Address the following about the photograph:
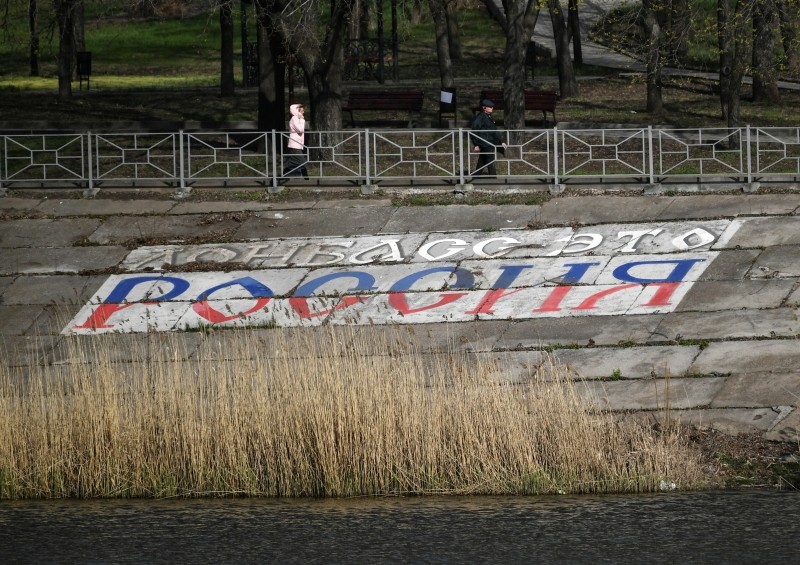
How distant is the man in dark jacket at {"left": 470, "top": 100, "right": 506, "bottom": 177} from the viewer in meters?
19.9

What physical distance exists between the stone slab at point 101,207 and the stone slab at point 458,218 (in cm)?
365

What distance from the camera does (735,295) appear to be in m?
15.2

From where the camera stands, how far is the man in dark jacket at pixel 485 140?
19.9 meters

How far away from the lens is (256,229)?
61.0ft

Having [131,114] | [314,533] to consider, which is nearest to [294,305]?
[314,533]

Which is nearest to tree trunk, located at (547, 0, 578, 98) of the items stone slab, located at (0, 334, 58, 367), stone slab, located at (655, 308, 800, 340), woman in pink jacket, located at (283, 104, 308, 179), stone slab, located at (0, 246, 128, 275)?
woman in pink jacket, located at (283, 104, 308, 179)

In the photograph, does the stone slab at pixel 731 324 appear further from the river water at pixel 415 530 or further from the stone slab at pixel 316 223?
the stone slab at pixel 316 223

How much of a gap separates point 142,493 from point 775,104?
2347cm

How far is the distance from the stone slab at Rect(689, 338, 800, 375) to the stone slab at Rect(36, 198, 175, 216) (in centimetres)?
925

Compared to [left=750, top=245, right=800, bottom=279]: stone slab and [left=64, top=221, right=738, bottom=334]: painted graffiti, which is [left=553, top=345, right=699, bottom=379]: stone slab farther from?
[left=750, top=245, right=800, bottom=279]: stone slab

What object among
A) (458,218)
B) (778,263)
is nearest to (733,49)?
(458,218)

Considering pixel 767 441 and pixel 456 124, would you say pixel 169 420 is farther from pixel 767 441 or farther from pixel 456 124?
pixel 456 124

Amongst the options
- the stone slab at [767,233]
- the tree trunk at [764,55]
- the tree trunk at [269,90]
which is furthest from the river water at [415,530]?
the tree trunk at [269,90]

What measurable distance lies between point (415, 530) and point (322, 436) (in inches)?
47.5
